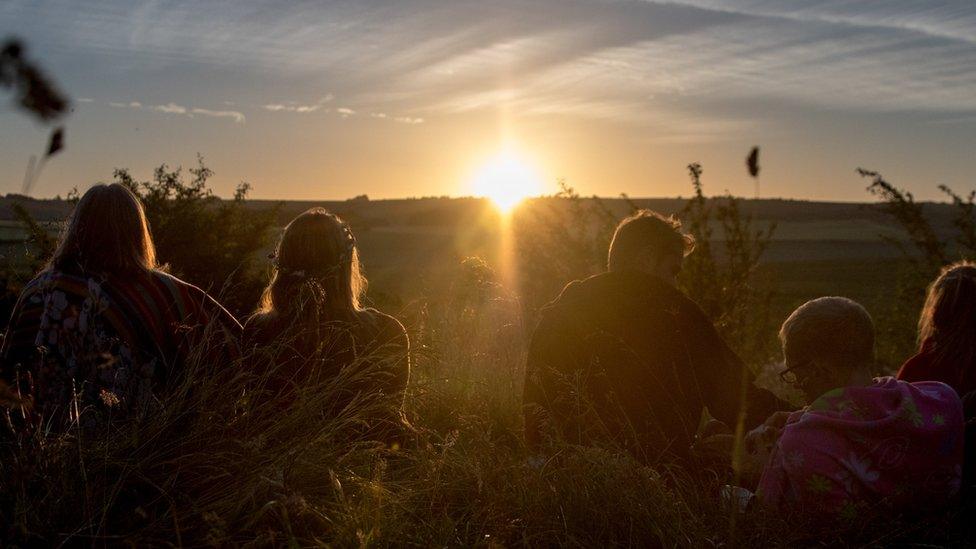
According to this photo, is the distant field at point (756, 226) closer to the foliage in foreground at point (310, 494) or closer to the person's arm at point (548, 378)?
the foliage in foreground at point (310, 494)

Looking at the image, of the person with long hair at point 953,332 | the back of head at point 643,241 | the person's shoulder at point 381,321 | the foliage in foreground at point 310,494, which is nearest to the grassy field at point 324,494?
the foliage in foreground at point 310,494

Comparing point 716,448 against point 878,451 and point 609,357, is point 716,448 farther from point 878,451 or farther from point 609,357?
point 878,451

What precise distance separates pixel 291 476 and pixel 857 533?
1756 millimetres

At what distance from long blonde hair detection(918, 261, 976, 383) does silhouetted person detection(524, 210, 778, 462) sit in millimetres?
726

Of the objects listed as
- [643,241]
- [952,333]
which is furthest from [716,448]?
[952,333]

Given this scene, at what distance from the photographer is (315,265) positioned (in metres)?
3.58

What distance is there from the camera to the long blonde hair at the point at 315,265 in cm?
354

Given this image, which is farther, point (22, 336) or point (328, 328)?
point (328, 328)

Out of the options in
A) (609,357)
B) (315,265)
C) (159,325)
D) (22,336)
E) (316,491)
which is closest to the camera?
(316,491)

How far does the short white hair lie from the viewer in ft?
9.26

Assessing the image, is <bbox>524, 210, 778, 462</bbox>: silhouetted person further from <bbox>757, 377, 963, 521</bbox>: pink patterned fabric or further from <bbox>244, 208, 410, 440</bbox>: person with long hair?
<bbox>757, 377, 963, 521</bbox>: pink patterned fabric

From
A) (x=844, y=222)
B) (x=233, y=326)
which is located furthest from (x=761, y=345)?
(x=844, y=222)

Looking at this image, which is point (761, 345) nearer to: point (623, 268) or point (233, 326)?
point (623, 268)

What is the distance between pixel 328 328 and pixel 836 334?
195 centimetres
